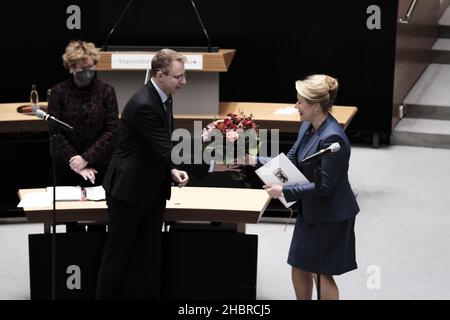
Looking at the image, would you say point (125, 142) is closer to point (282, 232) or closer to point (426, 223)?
point (282, 232)

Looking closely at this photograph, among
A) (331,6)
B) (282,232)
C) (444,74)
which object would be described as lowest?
(282,232)

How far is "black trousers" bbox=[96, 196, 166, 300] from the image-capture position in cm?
581

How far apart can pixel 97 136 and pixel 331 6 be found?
4486mm

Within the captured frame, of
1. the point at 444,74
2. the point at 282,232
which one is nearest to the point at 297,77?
the point at 444,74

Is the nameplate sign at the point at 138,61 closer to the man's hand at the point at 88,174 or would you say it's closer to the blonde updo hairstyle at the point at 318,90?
the man's hand at the point at 88,174

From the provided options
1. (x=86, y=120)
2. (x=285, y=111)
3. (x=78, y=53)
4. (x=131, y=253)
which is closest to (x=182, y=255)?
(x=131, y=253)

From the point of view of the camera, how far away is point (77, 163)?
6.75 m

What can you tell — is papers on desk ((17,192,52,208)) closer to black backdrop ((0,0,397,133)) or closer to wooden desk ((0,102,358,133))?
wooden desk ((0,102,358,133))

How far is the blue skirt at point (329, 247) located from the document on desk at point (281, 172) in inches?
9.6

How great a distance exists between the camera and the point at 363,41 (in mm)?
10586

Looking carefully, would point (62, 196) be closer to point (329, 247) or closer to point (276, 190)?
point (276, 190)

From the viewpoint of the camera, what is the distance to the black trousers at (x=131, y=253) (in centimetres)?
581

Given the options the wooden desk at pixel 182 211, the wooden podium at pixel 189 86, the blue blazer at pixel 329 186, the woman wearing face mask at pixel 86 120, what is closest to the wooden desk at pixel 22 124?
the wooden podium at pixel 189 86

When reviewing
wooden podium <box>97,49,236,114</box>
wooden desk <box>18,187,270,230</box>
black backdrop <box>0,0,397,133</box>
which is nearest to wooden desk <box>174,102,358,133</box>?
wooden podium <box>97,49,236,114</box>
